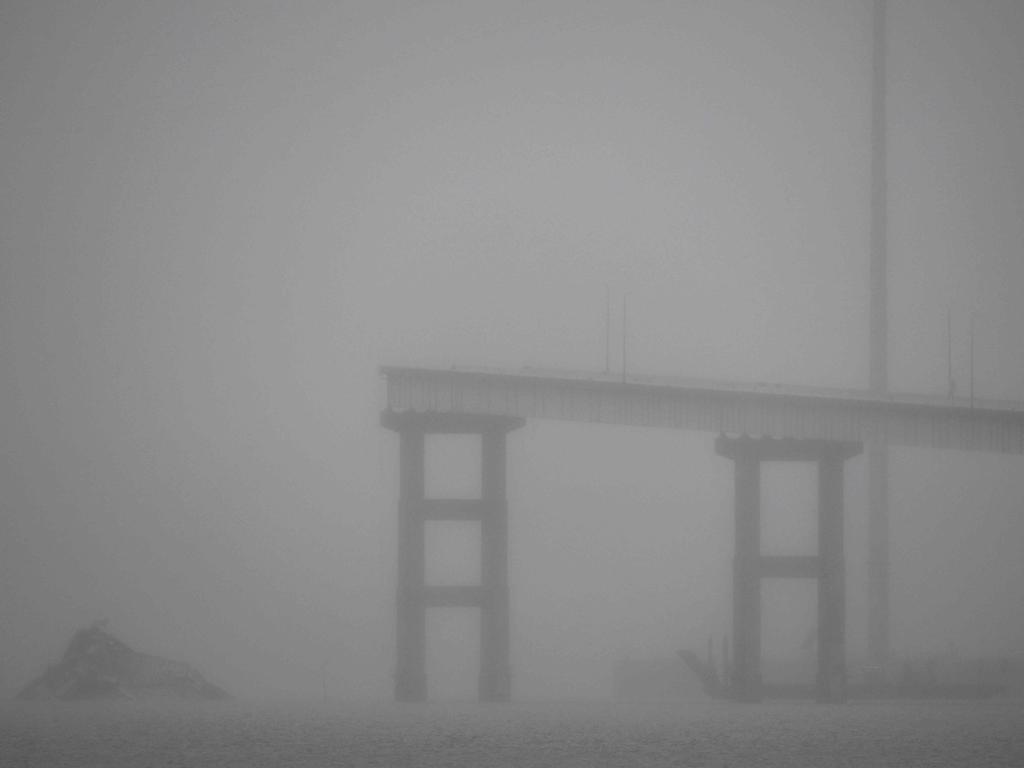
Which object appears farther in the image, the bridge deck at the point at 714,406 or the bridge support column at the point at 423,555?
the bridge deck at the point at 714,406

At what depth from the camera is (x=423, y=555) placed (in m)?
68.6

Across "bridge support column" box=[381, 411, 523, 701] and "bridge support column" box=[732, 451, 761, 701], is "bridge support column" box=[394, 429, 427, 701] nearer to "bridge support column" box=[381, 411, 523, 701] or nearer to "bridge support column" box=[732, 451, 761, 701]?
"bridge support column" box=[381, 411, 523, 701]

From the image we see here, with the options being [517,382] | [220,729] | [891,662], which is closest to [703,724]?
[220,729]

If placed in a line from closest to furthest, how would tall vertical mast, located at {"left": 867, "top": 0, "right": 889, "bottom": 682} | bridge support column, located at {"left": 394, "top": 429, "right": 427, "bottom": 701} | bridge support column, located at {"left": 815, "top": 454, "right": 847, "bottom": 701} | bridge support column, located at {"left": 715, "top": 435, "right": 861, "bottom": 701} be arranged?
bridge support column, located at {"left": 394, "top": 429, "right": 427, "bottom": 701} < bridge support column, located at {"left": 715, "top": 435, "right": 861, "bottom": 701} < bridge support column, located at {"left": 815, "top": 454, "right": 847, "bottom": 701} < tall vertical mast, located at {"left": 867, "top": 0, "right": 889, "bottom": 682}

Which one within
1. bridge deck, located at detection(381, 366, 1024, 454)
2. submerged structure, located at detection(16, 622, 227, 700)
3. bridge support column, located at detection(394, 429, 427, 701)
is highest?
bridge deck, located at detection(381, 366, 1024, 454)

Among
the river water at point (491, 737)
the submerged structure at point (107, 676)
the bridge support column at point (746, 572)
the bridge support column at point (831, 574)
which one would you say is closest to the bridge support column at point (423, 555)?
the river water at point (491, 737)

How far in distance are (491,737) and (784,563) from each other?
29.0 meters

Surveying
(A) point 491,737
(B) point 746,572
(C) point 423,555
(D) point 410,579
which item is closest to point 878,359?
(B) point 746,572

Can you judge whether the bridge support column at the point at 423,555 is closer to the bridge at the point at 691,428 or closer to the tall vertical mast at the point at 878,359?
the bridge at the point at 691,428

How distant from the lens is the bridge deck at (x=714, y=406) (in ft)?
228

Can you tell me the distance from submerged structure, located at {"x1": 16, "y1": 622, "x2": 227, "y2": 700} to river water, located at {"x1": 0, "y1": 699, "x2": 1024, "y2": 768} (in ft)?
17.1

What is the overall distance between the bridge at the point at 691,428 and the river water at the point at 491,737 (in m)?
7.61

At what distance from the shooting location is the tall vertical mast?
306ft

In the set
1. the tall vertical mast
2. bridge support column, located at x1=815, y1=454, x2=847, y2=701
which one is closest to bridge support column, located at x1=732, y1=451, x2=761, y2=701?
bridge support column, located at x1=815, y1=454, x2=847, y2=701
